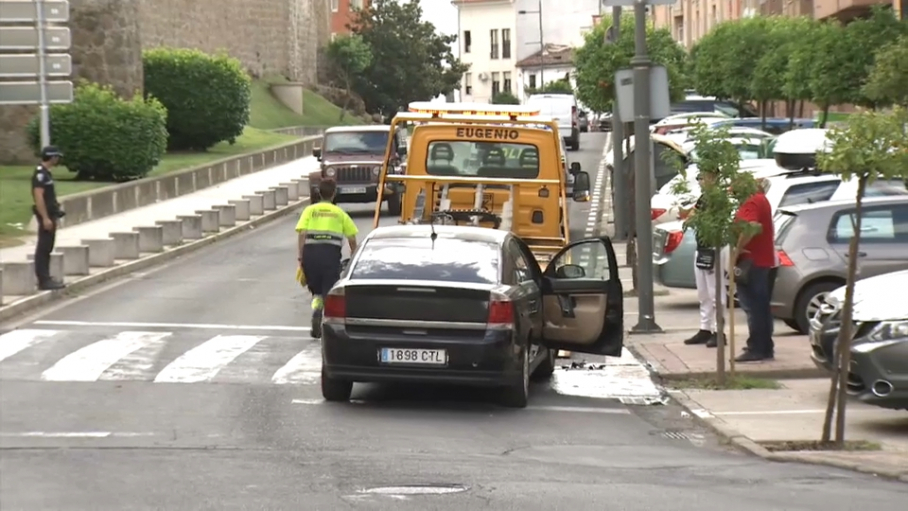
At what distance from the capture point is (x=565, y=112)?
198 feet

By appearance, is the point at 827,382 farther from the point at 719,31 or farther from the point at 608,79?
the point at 719,31

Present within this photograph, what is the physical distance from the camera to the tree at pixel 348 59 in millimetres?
83375

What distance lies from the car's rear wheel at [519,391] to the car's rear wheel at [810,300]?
4.92 meters

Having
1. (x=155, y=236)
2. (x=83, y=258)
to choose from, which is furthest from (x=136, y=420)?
(x=155, y=236)

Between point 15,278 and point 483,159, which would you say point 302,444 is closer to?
point 483,159

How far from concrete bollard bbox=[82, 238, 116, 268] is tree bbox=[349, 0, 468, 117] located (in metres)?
59.2

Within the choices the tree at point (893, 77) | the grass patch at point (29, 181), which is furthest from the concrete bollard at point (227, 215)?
the tree at point (893, 77)

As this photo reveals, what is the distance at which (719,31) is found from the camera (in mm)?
53938

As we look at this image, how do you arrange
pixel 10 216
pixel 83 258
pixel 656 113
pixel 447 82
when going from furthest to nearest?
pixel 447 82, pixel 10 216, pixel 83 258, pixel 656 113

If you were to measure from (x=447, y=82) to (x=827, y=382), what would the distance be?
73898 millimetres

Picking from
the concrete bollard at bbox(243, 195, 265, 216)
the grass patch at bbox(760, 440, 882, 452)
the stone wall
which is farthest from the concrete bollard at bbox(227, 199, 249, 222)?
the grass patch at bbox(760, 440, 882, 452)

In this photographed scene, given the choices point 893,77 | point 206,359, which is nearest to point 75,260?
point 206,359

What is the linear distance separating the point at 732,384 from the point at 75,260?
1133 cm

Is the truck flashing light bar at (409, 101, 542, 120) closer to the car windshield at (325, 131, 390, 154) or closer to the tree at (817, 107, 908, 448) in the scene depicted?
the tree at (817, 107, 908, 448)
